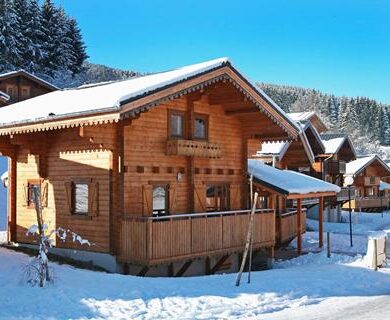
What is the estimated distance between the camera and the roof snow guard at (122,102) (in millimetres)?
13758

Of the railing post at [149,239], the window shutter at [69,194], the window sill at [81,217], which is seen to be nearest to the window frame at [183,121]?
the window shutter at [69,194]

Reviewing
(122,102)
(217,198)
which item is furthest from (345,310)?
(217,198)

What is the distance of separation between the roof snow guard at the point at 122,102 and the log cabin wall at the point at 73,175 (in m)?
0.84

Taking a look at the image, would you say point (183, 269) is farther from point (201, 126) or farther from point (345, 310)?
point (345, 310)

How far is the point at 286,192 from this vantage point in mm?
19844

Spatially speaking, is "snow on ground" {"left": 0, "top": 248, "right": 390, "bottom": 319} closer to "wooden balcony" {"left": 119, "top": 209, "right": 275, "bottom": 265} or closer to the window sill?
"wooden balcony" {"left": 119, "top": 209, "right": 275, "bottom": 265}

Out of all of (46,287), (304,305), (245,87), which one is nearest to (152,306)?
(46,287)

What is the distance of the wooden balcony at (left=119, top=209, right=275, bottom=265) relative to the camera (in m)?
14.4

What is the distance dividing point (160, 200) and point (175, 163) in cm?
133

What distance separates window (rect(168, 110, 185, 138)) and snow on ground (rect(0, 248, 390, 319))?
5308 mm

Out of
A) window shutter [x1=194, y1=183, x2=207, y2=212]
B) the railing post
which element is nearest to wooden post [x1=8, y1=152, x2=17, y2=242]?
window shutter [x1=194, y1=183, x2=207, y2=212]

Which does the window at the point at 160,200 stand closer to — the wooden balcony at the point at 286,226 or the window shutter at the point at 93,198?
the window shutter at the point at 93,198

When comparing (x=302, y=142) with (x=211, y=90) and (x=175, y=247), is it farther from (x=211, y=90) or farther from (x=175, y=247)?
(x=175, y=247)

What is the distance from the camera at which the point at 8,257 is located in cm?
1509
